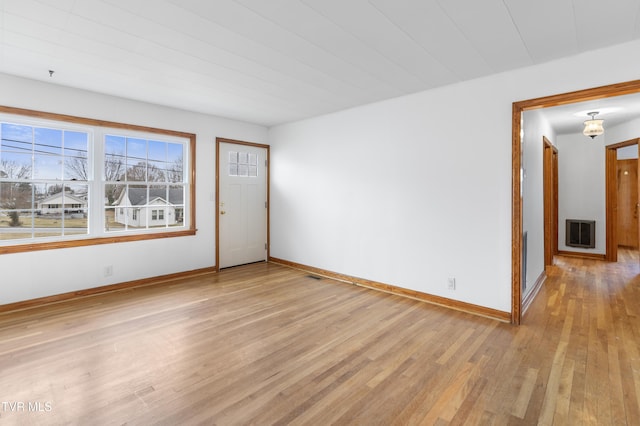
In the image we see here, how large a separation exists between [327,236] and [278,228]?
1.18 meters

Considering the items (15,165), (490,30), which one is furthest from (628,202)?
(15,165)

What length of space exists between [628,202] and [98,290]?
33.6 feet

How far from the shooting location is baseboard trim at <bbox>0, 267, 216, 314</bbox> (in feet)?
11.4

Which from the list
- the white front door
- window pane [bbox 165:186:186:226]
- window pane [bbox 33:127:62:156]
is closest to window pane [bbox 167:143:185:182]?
window pane [bbox 165:186:186:226]

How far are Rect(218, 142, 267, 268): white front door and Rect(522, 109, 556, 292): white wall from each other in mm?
4025

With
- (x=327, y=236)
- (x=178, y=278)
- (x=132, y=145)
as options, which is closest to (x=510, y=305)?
(x=327, y=236)

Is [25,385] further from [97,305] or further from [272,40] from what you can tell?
Answer: [272,40]

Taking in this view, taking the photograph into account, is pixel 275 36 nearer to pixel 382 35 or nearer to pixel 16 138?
pixel 382 35

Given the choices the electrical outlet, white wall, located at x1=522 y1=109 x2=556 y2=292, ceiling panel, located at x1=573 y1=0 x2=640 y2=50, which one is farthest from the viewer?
white wall, located at x1=522 y1=109 x2=556 y2=292

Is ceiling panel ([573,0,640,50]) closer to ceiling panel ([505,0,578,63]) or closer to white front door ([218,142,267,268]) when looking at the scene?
ceiling panel ([505,0,578,63])

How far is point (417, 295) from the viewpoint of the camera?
3.88 meters

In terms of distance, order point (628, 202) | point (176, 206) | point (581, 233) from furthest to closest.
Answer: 1. point (628, 202)
2. point (581, 233)
3. point (176, 206)

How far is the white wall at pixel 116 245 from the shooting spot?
3.50m

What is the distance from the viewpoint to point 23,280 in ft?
11.6
